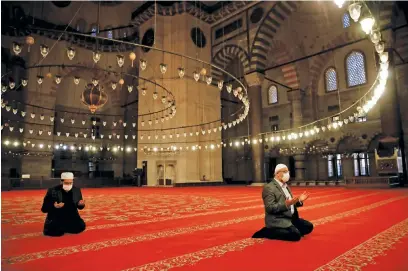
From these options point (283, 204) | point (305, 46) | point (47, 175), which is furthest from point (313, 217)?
point (47, 175)

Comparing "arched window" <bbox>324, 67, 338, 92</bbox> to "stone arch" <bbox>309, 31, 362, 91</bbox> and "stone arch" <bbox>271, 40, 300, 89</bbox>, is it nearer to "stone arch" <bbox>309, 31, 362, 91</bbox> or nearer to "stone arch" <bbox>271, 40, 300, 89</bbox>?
"stone arch" <bbox>309, 31, 362, 91</bbox>

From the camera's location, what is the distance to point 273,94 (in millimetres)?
15773

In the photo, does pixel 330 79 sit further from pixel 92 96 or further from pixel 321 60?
pixel 92 96

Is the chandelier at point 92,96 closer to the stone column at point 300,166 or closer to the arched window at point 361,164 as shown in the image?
the stone column at point 300,166

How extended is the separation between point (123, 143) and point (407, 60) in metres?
13.8

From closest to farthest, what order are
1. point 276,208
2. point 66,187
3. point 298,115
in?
point 276,208 < point 66,187 < point 298,115

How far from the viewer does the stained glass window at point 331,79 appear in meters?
13.6

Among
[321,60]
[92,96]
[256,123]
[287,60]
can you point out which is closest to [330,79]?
[321,60]

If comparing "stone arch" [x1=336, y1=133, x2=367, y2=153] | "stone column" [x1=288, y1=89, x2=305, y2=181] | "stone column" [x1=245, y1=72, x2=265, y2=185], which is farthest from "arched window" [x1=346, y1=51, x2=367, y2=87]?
"stone column" [x1=245, y1=72, x2=265, y2=185]

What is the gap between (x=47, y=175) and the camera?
43.3 feet

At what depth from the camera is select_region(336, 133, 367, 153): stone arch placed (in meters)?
12.6

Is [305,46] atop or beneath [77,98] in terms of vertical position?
atop

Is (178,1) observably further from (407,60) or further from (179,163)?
(407,60)

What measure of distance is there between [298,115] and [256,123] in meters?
3.42
